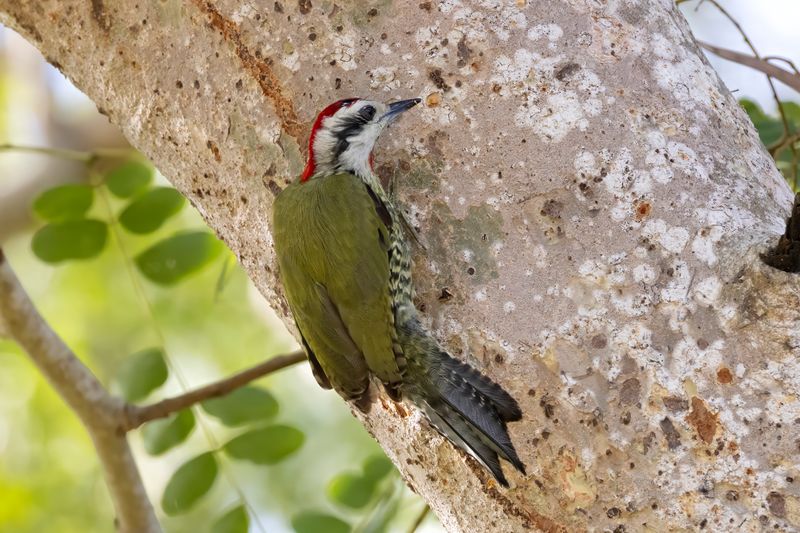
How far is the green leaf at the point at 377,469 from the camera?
384cm

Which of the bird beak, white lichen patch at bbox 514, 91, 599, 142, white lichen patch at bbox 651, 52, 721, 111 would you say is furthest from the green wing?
white lichen patch at bbox 651, 52, 721, 111

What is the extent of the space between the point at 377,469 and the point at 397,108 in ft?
5.85

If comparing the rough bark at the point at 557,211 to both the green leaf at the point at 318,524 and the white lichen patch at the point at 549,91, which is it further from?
the green leaf at the point at 318,524

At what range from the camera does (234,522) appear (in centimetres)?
355

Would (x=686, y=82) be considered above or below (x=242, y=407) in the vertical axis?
above

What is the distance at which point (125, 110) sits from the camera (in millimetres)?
2973

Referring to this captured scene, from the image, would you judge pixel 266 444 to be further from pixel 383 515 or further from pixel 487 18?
pixel 487 18

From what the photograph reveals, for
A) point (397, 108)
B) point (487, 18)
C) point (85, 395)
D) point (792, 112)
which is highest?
point (487, 18)

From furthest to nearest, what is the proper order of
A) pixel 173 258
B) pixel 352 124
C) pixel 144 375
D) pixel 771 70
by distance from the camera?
pixel 173 258
pixel 144 375
pixel 771 70
pixel 352 124

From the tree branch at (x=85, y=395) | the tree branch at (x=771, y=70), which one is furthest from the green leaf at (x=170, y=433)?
the tree branch at (x=771, y=70)

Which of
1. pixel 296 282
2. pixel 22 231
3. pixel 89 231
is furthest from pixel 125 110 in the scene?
pixel 22 231

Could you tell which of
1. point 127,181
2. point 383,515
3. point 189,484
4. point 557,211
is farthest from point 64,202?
point 557,211

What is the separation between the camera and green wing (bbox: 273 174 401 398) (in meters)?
2.64

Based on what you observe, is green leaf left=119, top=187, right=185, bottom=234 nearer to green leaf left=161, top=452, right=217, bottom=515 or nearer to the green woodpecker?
green leaf left=161, top=452, right=217, bottom=515
